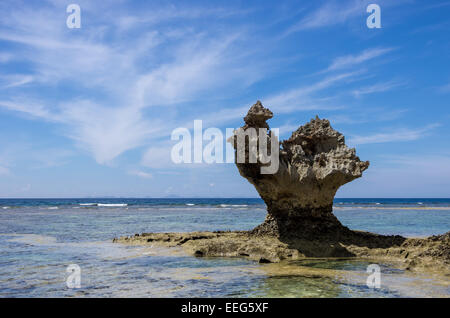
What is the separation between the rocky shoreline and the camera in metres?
9.88

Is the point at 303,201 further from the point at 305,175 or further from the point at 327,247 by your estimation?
the point at 327,247

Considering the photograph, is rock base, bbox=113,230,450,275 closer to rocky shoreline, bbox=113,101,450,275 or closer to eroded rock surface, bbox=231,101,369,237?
rocky shoreline, bbox=113,101,450,275

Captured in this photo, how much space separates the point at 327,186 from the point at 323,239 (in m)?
1.51

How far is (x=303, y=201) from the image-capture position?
34.7ft

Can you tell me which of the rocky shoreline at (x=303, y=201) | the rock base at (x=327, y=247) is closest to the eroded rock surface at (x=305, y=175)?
the rocky shoreline at (x=303, y=201)

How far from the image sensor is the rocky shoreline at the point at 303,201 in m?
9.88

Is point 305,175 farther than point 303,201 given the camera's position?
No

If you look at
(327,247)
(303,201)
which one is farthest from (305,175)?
(327,247)

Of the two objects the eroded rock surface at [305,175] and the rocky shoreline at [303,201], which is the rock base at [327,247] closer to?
the rocky shoreline at [303,201]

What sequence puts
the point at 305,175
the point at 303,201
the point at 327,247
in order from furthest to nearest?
1. the point at 303,201
2. the point at 305,175
3. the point at 327,247
